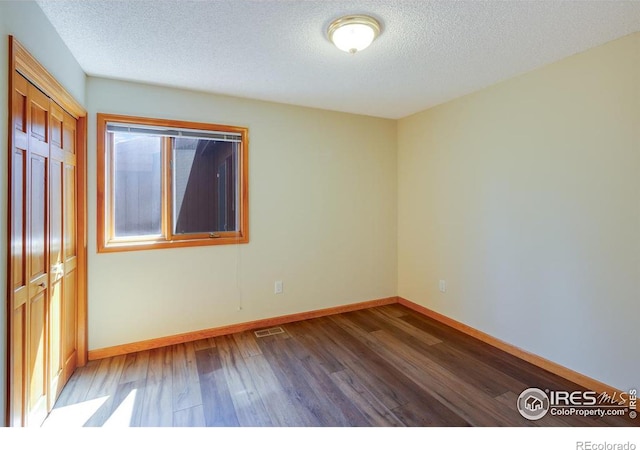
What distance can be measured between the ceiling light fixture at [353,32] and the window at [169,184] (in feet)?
4.91

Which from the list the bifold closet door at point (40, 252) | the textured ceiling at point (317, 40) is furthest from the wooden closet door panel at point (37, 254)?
the textured ceiling at point (317, 40)

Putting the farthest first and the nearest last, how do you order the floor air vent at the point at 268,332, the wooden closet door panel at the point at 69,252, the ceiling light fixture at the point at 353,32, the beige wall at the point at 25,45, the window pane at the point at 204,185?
the floor air vent at the point at 268,332 < the window pane at the point at 204,185 < the wooden closet door panel at the point at 69,252 < the ceiling light fixture at the point at 353,32 < the beige wall at the point at 25,45

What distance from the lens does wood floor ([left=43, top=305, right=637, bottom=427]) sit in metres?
1.91

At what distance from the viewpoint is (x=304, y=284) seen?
11.5ft

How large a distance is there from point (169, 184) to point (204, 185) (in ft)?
1.05

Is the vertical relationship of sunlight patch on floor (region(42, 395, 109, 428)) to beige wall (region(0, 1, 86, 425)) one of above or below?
below

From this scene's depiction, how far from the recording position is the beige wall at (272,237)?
2.68 metres

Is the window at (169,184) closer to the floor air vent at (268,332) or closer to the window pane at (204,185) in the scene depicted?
the window pane at (204,185)

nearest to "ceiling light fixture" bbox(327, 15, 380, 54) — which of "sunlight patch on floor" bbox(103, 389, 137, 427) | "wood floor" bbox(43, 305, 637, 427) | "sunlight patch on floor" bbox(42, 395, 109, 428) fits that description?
"wood floor" bbox(43, 305, 637, 427)

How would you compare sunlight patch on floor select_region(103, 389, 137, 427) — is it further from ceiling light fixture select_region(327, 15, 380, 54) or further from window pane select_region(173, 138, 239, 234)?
ceiling light fixture select_region(327, 15, 380, 54)

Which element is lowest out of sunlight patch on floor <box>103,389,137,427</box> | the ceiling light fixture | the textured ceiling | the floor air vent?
sunlight patch on floor <box>103,389,137,427</box>

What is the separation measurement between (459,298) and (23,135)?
11.9ft

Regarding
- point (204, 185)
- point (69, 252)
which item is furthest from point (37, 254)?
point (204, 185)
